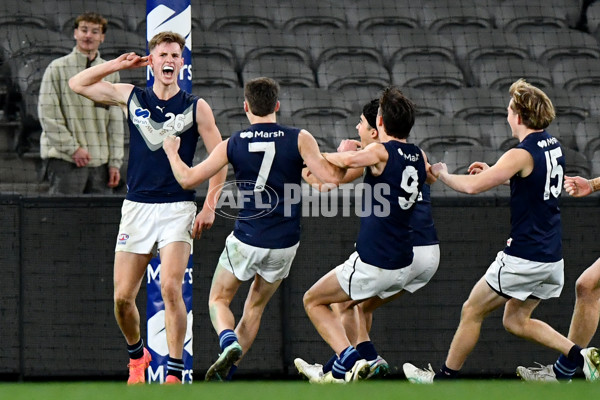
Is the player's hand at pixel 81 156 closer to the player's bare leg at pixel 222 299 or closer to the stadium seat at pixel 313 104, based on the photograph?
the player's bare leg at pixel 222 299

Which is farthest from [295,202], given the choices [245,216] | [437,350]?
[437,350]

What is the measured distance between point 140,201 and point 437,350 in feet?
10.4

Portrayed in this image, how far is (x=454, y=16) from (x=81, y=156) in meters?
5.80

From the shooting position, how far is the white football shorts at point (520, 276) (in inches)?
294

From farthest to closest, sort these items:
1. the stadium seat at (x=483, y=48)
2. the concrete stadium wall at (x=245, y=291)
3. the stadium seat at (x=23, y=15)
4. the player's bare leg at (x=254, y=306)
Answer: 1. the stadium seat at (x=483, y=48)
2. the stadium seat at (x=23, y=15)
3. the concrete stadium wall at (x=245, y=291)
4. the player's bare leg at (x=254, y=306)

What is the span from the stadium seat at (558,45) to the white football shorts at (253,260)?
6.68 m

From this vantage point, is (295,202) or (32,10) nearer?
(295,202)

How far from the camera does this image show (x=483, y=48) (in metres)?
13.0

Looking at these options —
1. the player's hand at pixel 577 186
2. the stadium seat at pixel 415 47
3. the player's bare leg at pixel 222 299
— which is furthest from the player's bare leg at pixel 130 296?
the stadium seat at pixel 415 47

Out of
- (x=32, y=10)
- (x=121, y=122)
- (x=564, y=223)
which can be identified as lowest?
(x=564, y=223)

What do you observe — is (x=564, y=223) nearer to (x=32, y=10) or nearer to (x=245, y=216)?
(x=245, y=216)

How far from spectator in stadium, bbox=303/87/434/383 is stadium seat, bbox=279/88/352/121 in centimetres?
429

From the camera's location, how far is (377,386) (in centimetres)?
590

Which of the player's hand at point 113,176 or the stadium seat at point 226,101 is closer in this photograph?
the player's hand at point 113,176
